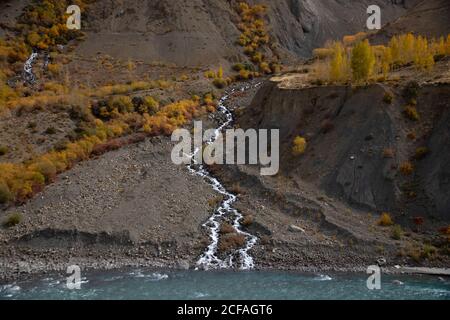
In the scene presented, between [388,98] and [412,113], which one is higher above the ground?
[388,98]

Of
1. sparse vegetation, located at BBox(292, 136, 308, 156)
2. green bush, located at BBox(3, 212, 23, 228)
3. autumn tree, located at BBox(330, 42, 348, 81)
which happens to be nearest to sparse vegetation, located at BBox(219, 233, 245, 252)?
sparse vegetation, located at BBox(292, 136, 308, 156)

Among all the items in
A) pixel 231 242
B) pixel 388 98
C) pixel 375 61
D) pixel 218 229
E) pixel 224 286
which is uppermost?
pixel 375 61

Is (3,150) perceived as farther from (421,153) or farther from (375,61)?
(421,153)

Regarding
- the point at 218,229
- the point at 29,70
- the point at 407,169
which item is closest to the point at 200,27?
the point at 29,70

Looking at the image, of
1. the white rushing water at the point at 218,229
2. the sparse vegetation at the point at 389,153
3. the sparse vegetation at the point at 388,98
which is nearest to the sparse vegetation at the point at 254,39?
the white rushing water at the point at 218,229
